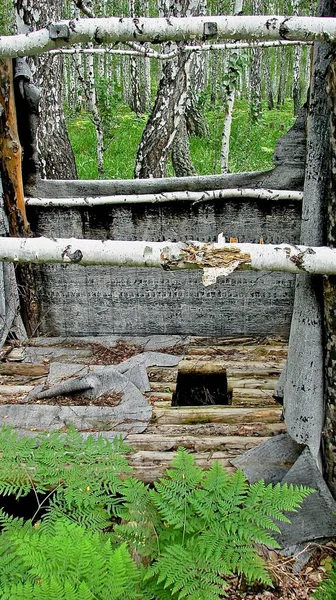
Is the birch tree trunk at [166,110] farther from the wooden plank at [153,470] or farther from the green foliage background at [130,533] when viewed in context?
the green foliage background at [130,533]

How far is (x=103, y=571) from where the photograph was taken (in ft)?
6.68

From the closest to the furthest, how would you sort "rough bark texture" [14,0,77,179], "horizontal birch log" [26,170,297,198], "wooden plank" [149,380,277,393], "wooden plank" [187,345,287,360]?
1. "wooden plank" [149,380,277,393]
2. "wooden plank" [187,345,287,360]
3. "horizontal birch log" [26,170,297,198]
4. "rough bark texture" [14,0,77,179]

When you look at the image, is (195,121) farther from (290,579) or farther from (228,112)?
(290,579)

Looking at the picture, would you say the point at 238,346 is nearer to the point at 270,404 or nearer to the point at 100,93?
the point at 270,404

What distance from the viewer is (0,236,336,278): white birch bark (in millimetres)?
2545

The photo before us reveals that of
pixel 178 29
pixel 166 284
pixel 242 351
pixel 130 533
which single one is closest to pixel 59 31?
pixel 178 29

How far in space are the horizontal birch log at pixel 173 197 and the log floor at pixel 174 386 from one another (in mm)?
1204

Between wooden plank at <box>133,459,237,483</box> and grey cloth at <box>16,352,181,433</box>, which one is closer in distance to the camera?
wooden plank at <box>133,459,237,483</box>

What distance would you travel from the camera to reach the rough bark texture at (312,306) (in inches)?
Answer: 107

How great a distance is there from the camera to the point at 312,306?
2811mm

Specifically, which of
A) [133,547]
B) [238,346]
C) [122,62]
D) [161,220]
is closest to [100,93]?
[161,220]

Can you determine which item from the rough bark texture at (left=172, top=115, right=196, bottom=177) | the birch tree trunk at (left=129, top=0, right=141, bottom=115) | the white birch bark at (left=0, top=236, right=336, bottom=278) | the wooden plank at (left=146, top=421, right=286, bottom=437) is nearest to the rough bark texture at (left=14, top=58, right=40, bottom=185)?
the white birch bark at (left=0, top=236, right=336, bottom=278)

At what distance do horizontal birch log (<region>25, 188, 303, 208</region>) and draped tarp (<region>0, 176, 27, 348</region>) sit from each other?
0.36m

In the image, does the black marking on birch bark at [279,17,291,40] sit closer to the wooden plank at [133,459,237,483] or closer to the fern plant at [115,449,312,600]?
the fern plant at [115,449,312,600]
